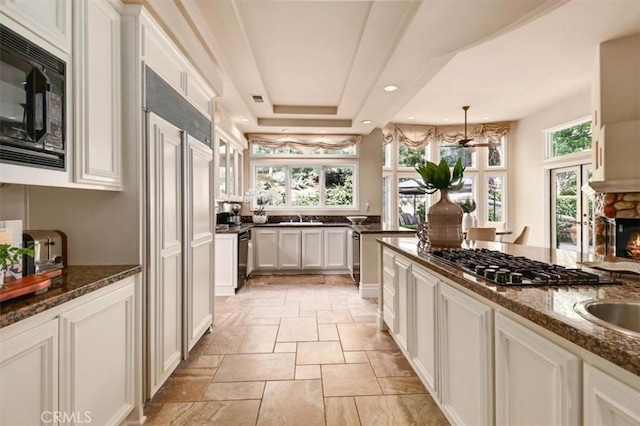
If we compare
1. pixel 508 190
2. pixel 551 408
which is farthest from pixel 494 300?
pixel 508 190

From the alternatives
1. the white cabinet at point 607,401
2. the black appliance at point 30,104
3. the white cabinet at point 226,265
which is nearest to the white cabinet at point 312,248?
the white cabinet at point 226,265

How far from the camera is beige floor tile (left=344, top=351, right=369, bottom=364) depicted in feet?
8.16

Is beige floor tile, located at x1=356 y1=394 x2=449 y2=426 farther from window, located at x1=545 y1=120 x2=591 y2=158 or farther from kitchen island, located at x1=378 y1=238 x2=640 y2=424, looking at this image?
window, located at x1=545 y1=120 x2=591 y2=158

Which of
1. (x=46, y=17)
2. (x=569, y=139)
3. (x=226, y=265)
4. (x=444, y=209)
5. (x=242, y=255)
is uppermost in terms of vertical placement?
(x=569, y=139)

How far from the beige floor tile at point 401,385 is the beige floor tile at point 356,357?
282mm

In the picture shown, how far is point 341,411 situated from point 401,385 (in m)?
0.49

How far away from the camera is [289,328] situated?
10.5ft

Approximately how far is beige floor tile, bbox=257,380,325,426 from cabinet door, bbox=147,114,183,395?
26.5 inches

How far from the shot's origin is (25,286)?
45.4 inches

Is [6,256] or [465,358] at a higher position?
[6,256]

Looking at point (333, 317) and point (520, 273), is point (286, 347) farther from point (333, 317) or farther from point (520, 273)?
point (520, 273)

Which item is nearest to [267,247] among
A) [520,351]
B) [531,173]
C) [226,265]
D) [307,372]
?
[226,265]

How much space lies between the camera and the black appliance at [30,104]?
3.70 feet

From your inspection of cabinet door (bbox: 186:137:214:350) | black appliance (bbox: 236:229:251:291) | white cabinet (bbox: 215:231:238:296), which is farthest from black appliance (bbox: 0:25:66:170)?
black appliance (bbox: 236:229:251:291)
